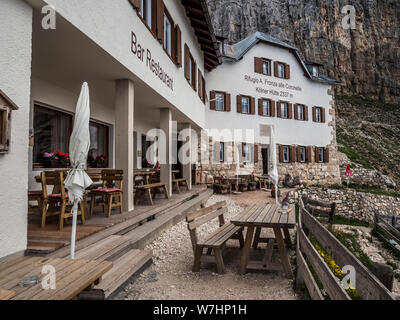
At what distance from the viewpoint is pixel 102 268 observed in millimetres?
2672

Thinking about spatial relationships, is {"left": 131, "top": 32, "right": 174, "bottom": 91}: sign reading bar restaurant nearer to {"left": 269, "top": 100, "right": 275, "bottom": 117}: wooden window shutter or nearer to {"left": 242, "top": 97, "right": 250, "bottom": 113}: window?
{"left": 242, "top": 97, "right": 250, "bottom": 113}: window

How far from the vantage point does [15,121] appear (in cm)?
315

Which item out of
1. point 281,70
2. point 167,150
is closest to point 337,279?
point 167,150

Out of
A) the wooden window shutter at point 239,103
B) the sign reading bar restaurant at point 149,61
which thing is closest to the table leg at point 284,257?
the sign reading bar restaurant at point 149,61

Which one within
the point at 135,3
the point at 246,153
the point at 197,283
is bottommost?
the point at 197,283

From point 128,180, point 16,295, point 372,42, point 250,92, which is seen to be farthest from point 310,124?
point 372,42

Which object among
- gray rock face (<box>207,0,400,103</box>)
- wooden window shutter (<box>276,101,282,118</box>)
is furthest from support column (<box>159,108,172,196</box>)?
gray rock face (<box>207,0,400,103</box>)

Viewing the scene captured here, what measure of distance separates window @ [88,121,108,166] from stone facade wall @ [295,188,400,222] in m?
11.9

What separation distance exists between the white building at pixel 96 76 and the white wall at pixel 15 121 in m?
0.01

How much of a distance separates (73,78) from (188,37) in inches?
224

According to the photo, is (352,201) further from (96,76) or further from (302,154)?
(96,76)

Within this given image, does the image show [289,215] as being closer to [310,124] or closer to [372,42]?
[310,124]

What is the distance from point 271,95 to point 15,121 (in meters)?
18.1

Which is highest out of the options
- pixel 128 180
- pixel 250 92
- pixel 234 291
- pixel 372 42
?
pixel 372 42
